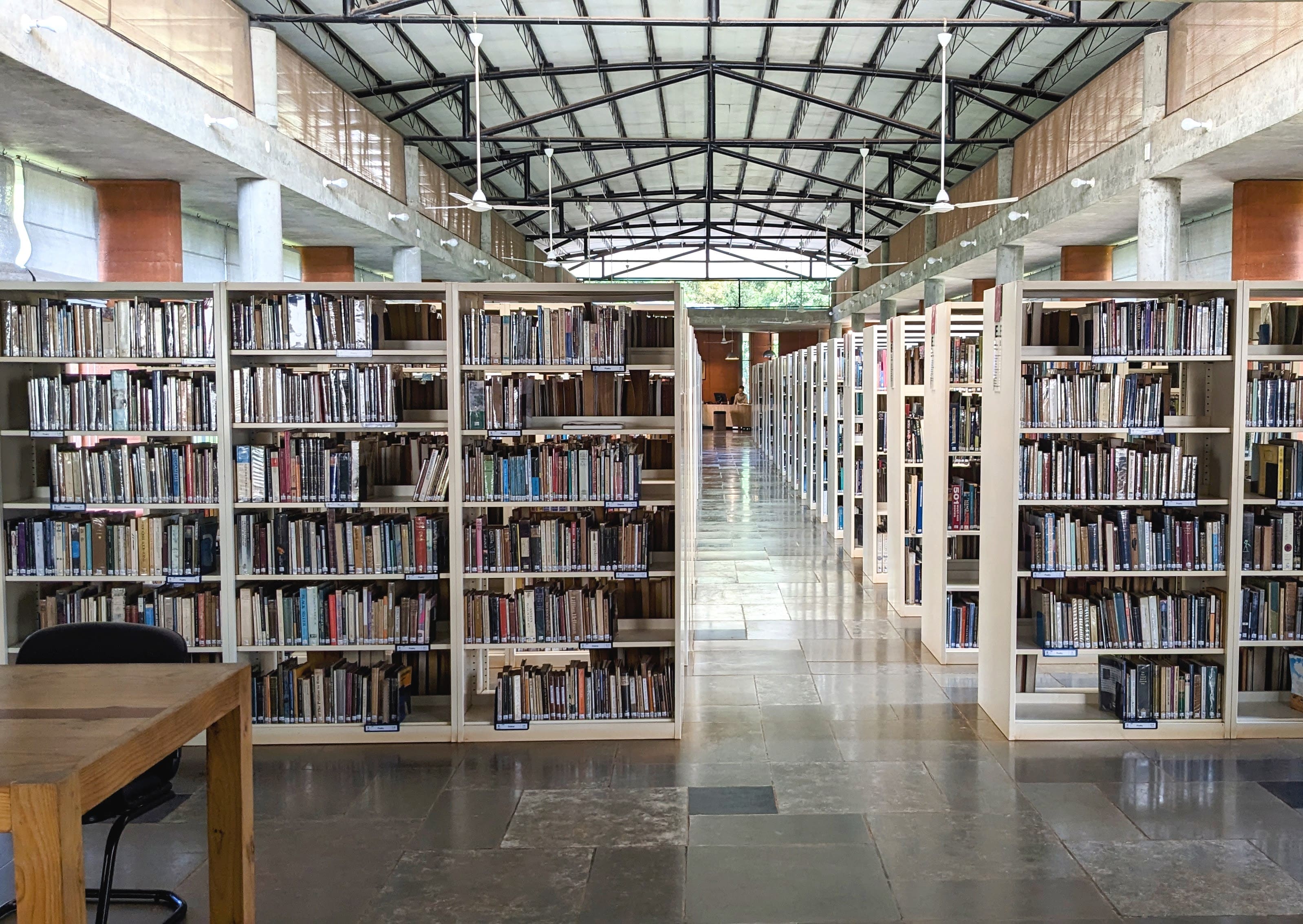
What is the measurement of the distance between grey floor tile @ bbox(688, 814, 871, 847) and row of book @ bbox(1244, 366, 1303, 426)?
10.0ft

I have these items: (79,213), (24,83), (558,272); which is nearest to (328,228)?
(79,213)

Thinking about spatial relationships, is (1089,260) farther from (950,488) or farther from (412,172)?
(950,488)

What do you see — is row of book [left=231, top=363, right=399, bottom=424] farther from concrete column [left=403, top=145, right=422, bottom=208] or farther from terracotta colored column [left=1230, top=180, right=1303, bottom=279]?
concrete column [left=403, top=145, right=422, bottom=208]

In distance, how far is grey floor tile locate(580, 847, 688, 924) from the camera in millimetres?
3586

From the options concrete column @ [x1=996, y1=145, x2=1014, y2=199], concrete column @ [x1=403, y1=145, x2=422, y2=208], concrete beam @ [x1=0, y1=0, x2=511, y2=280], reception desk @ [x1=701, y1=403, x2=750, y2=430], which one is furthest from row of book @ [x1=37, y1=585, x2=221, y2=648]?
reception desk @ [x1=701, y1=403, x2=750, y2=430]

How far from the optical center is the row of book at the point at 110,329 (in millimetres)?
5258

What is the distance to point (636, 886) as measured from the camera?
381 centimetres

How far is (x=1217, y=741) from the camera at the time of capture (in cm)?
540

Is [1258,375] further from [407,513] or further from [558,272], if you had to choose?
[558,272]

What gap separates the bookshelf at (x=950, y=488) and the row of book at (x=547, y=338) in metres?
2.64

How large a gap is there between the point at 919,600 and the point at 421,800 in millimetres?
5077

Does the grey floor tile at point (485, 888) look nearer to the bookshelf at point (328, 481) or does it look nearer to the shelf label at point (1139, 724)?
the bookshelf at point (328, 481)

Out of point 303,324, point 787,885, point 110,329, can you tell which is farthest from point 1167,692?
point 110,329

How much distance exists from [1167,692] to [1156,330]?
191 cm
